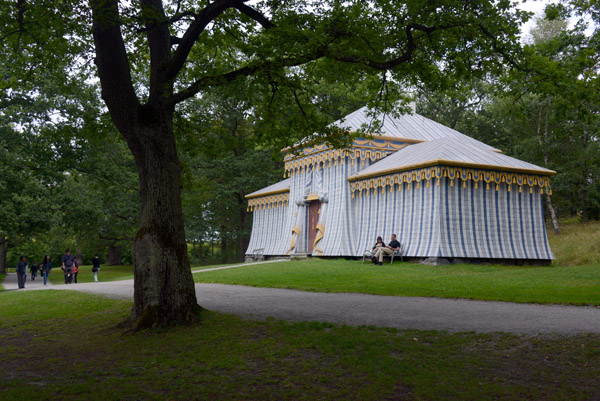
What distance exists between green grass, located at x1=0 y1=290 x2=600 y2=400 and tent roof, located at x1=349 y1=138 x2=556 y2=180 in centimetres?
1341

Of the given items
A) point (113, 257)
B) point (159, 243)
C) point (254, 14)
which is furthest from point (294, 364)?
point (113, 257)

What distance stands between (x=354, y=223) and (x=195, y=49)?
42.5ft

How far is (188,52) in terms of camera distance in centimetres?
911

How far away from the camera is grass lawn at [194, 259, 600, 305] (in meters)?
11.4

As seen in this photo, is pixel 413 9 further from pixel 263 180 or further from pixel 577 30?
pixel 263 180

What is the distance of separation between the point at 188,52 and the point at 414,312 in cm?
577

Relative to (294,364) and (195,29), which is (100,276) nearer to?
(195,29)

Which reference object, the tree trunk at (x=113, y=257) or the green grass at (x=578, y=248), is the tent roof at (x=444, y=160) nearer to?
the green grass at (x=578, y=248)

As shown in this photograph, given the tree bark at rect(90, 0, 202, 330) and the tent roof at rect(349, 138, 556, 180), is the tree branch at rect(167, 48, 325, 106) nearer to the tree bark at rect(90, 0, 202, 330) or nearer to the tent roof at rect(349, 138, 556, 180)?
the tree bark at rect(90, 0, 202, 330)

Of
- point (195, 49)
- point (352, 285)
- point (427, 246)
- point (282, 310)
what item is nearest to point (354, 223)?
point (427, 246)

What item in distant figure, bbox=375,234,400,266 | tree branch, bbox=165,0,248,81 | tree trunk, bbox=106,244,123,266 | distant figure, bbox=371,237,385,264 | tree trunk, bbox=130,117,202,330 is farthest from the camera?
tree trunk, bbox=106,244,123,266

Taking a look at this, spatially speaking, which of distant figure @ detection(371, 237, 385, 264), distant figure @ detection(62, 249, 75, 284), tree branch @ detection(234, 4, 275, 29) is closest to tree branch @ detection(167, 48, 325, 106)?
tree branch @ detection(234, 4, 275, 29)

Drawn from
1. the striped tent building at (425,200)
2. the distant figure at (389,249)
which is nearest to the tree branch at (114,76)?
the striped tent building at (425,200)

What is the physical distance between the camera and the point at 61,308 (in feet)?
37.6
